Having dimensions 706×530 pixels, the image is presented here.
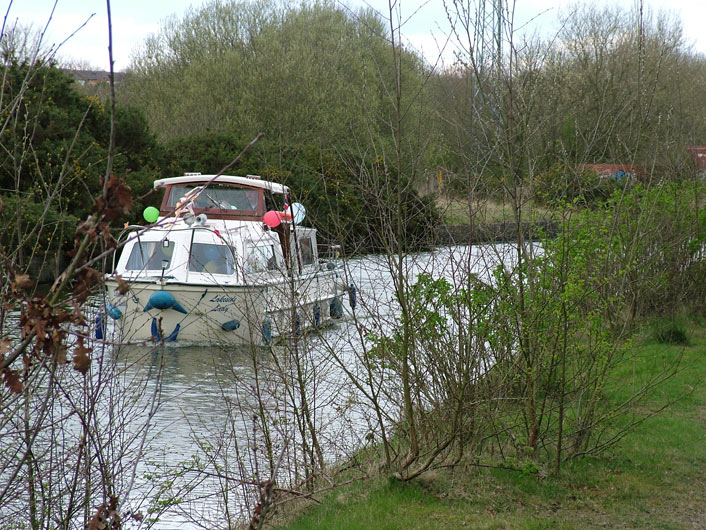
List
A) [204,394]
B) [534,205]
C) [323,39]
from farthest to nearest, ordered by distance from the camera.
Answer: [323,39] < [204,394] < [534,205]

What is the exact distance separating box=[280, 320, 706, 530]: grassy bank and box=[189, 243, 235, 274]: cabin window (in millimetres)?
9403

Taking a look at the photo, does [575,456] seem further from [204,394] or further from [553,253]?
[204,394]

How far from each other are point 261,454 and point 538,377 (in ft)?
8.10

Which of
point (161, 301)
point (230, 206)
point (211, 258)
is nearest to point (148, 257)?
point (211, 258)

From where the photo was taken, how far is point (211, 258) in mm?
15727

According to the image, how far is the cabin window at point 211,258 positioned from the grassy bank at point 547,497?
9403 mm

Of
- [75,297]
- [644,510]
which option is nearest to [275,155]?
[644,510]

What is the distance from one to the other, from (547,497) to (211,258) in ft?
34.5

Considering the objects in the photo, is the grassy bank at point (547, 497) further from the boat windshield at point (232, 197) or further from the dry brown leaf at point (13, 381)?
the boat windshield at point (232, 197)

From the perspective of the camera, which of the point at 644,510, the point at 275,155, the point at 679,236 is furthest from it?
the point at 275,155

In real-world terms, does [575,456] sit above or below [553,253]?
below

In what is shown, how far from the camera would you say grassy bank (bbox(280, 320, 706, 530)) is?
18.7ft

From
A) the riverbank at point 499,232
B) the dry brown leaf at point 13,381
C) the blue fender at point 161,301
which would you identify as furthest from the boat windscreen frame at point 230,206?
the dry brown leaf at point 13,381

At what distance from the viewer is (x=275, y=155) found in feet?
101
